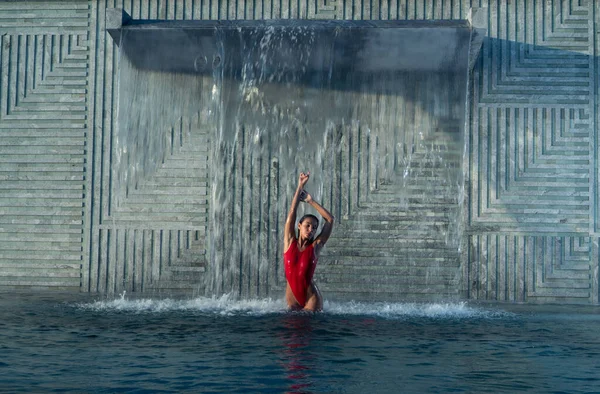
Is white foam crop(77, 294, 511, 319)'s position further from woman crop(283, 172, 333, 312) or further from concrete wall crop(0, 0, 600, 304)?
concrete wall crop(0, 0, 600, 304)

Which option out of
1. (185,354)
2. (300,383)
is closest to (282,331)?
(185,354)

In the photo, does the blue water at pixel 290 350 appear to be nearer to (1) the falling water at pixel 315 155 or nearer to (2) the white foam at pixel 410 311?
(2) the white foam at pixel 410 311

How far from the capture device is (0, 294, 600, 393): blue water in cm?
435

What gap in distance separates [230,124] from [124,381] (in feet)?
22.6

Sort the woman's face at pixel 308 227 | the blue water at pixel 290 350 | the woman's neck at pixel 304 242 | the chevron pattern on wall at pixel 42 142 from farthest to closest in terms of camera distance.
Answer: the chevron pattern on wall at pixel 42 142 → the woman's neck at pixel 304 242 → the woman's face at pixel 308 227 → the blue water at pixel 290 350

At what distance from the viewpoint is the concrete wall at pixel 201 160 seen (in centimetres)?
1048

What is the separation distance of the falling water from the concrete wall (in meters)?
0.19

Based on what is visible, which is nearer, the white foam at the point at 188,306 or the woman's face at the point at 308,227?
the woman's face at the point at 308,227

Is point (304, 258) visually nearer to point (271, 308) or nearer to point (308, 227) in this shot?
point (308, 227)

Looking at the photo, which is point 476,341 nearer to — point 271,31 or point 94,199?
point 271,31

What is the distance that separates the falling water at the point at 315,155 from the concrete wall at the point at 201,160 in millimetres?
189

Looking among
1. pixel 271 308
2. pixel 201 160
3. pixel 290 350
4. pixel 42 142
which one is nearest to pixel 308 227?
pixel 271 308

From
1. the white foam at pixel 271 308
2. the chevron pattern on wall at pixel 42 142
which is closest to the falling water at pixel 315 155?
the chevron pattern on wall at pixel 42 142

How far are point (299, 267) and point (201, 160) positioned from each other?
11.5ft
